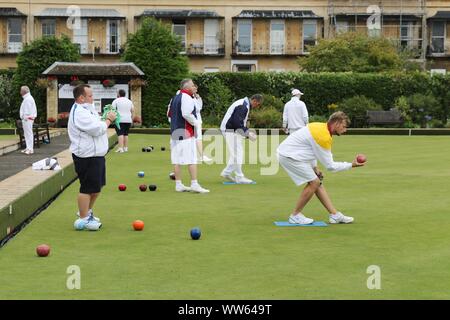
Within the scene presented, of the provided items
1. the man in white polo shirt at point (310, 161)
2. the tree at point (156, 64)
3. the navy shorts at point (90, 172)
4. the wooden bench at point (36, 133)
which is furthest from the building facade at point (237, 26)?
the navy shorts at point (90, 172)

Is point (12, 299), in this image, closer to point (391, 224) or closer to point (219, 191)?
point (391, 224)

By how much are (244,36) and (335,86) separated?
15.4 meters

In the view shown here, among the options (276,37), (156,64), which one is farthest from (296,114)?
(276,37)

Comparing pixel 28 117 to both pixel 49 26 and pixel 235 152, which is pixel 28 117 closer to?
pixel 235 152

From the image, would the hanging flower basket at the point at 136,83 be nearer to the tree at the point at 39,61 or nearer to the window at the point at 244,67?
the tree at the point at 39,61

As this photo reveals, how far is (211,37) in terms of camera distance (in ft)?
183

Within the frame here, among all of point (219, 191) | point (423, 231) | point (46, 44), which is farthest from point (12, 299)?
point (46, 44)

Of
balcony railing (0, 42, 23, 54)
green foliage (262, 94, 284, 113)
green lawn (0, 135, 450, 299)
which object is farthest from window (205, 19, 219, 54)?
green lawn (0, 135, 450, 299)

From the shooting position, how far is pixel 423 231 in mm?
9984

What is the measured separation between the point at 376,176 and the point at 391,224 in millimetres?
6158

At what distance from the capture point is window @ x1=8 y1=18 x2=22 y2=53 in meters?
54.5

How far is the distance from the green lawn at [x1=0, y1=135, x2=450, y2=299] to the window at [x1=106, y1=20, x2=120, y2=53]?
40.5 metres

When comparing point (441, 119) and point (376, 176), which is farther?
point (441, 119)
